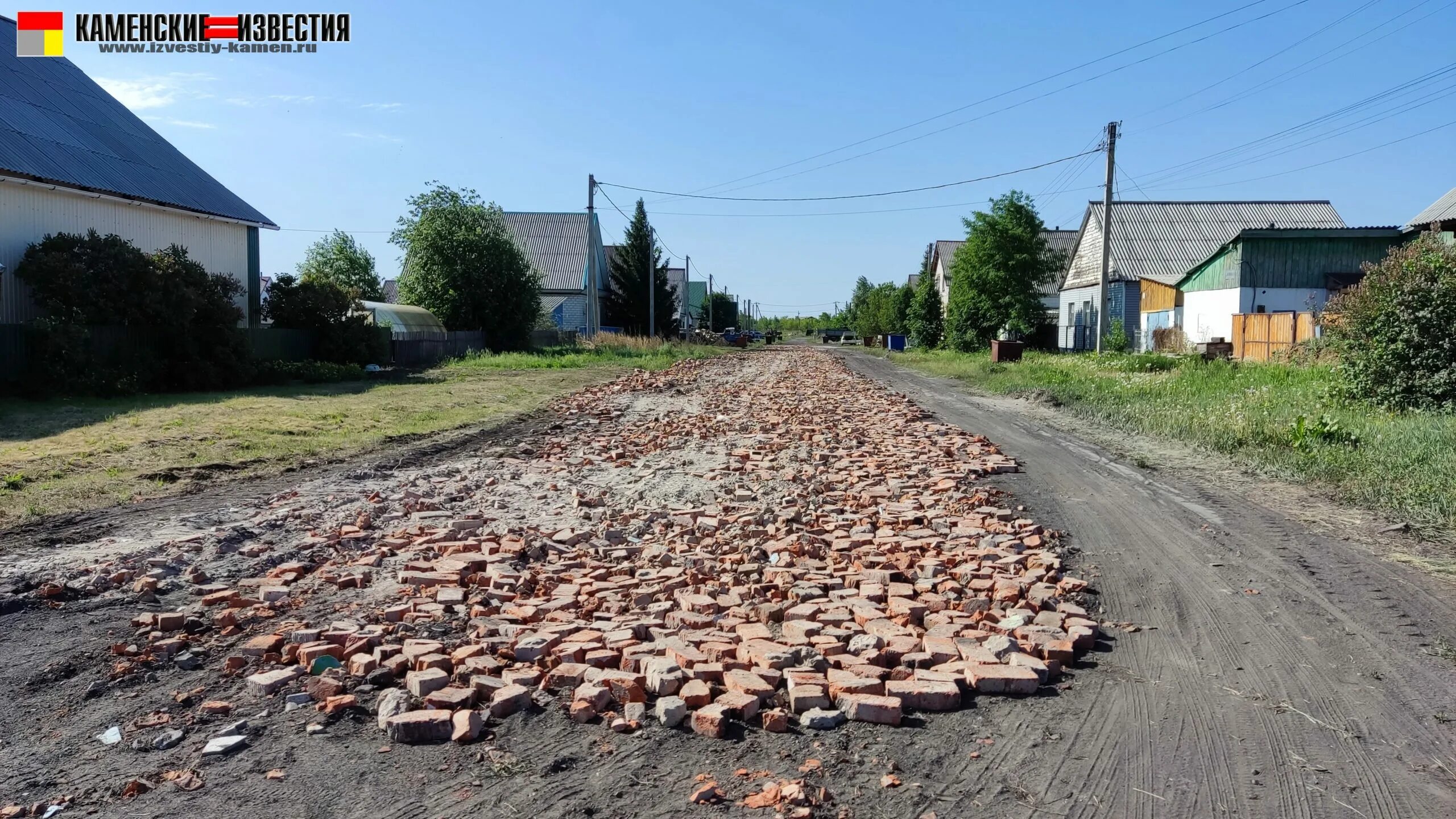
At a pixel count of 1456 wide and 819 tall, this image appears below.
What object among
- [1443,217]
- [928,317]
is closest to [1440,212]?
[1443,217]

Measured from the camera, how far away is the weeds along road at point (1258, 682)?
3533 millimetres

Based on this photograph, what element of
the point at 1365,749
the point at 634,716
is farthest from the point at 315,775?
the point at 1365,749

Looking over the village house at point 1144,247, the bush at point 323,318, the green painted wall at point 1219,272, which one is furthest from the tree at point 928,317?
the bush at point 323,318

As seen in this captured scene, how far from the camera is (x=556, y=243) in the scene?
64.4m

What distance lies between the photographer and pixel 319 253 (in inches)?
2859

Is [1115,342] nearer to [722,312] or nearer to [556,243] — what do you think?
[556,243]

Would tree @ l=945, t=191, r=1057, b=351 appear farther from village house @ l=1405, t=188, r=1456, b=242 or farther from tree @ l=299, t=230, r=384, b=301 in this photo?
→ tree @ l=299, t=230, r=384, b=301

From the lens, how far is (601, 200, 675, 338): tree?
60.5 metres

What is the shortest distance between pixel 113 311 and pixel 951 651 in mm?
20805

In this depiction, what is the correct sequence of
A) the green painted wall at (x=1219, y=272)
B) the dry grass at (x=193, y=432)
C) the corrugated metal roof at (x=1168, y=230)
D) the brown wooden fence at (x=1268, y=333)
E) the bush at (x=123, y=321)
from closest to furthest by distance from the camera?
the dry grass at (x=193, y=432) < the bush at (x=123, y=321) < the brown wooden fence at (x=1268, y=333) < the green painted wall at (x=1219, y=272) < the corrugated metal roof at (x=1168, y=230)

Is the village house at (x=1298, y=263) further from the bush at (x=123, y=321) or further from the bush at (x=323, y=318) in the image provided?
the bush at (x=123, y=321)

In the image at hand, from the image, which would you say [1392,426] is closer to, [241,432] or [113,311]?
[241,432]

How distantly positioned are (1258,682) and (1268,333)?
26.2 metres

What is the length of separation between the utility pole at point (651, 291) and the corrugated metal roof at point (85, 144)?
29148 millimetres
